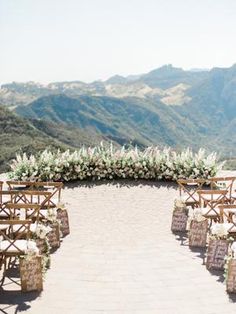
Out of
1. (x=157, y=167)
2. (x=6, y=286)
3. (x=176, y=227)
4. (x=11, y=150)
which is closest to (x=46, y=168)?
(x=157, y=167)

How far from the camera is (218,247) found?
343 inches

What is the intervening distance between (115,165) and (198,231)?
7.41 metres

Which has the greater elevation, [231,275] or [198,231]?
[198,231]

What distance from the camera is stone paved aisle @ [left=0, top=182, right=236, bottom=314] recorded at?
7164 mm

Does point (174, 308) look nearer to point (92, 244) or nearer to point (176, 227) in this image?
point (92, 244)

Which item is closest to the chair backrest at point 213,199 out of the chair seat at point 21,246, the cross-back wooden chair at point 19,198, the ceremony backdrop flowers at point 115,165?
the cross-back wooden chair at point 19,198

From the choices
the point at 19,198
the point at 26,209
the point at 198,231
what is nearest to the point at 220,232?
the point at 198,231

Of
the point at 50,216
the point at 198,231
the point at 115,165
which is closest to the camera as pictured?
the point at 50,216

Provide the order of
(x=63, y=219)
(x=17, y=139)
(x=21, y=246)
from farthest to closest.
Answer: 1. (x=17, y=139)
2. (x=63, y=219)
3. (x=21, y=246)

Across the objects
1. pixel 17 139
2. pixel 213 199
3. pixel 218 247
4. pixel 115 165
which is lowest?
pixel 218 247

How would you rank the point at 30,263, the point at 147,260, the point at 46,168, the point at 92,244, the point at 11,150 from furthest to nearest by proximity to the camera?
the point at 11,150
the point at 46,168
the point at 92,244
the point at 147,260
the point at 30,263

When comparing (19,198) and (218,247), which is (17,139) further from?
(218,247)

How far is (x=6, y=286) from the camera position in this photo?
7828 mm

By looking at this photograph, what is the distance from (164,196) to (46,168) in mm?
3932
